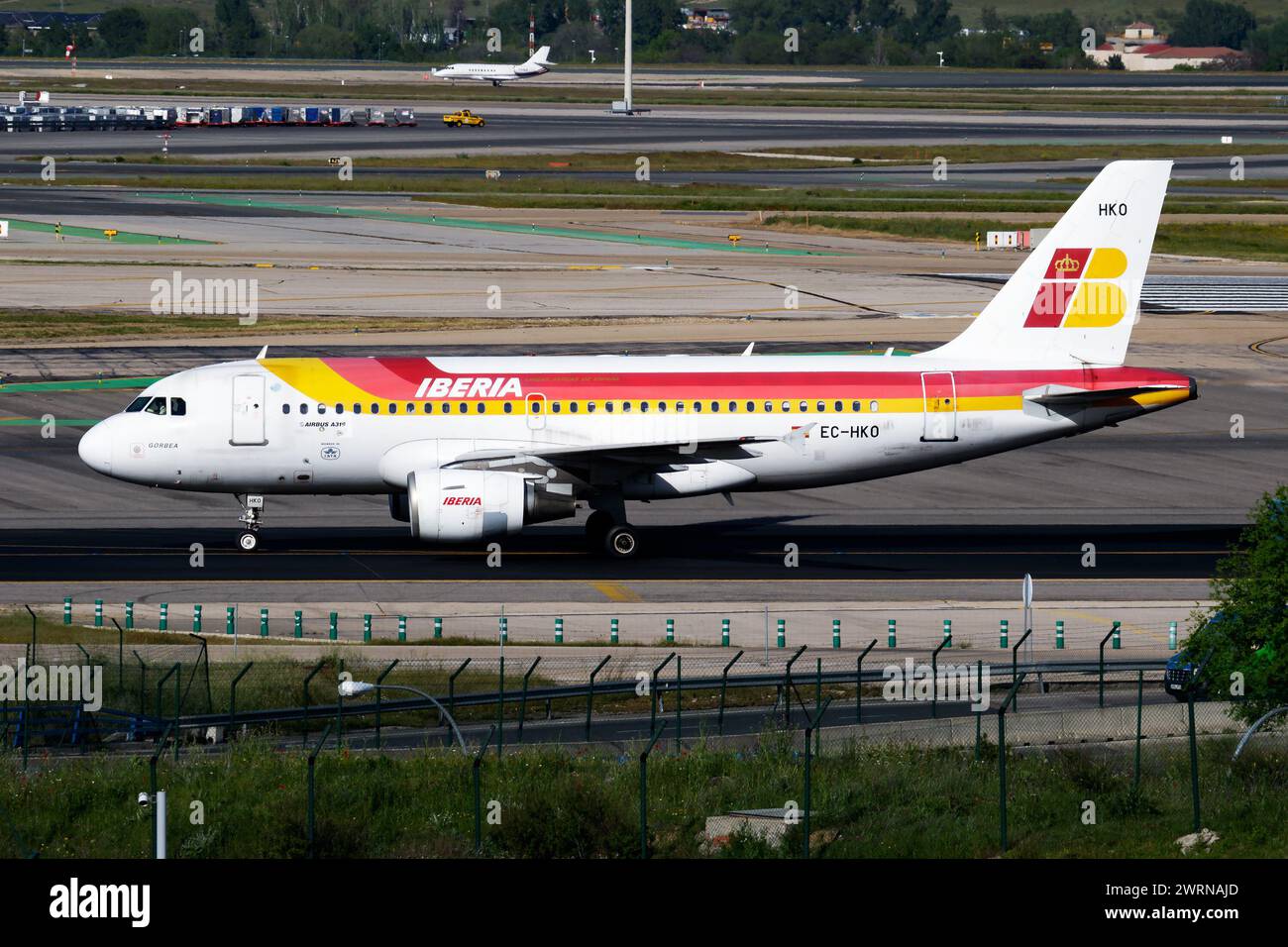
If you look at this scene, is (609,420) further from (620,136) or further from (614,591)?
(620,136)

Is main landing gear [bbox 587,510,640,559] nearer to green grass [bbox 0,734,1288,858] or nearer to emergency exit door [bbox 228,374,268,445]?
emergency exit door [bbox 228,374,268,445]

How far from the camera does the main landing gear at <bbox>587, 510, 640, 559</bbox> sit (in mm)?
48781

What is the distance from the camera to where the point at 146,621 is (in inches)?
1638

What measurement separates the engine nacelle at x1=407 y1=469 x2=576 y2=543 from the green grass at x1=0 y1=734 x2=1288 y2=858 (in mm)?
15616

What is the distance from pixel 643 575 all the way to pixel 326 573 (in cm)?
802

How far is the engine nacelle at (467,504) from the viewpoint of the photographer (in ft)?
151

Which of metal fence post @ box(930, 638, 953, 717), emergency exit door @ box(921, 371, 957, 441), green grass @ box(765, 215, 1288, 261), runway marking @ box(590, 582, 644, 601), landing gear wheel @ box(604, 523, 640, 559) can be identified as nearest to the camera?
metal fence post @ box(930, 638, 953, 717)

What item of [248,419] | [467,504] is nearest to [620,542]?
[467,504]

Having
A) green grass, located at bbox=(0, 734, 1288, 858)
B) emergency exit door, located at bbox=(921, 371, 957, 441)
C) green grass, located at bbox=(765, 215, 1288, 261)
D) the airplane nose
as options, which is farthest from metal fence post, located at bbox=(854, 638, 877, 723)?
green grass, located at bbox=(765, 215, 1288, 261)

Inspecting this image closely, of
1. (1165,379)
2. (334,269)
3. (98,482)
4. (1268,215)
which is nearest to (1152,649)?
(1165,379)

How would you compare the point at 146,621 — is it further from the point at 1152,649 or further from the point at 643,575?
the point at 1152,649

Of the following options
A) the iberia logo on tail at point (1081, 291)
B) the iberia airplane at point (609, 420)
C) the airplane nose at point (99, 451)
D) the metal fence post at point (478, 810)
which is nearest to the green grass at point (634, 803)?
the metal fence post at point (478, 810)

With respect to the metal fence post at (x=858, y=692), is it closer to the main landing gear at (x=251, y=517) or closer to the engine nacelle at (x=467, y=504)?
the engine nacelle at (x=467, y=504)
